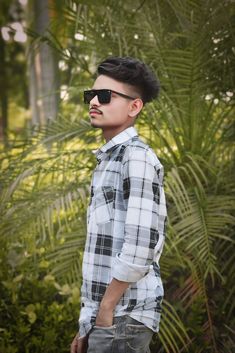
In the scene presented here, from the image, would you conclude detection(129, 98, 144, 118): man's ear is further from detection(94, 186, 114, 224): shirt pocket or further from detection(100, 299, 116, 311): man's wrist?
detection(100, 299, 116, 311): man's wrist

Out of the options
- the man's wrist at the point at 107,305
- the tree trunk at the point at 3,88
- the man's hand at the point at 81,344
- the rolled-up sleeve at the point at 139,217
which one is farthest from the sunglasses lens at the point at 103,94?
the tree trunk at the point at 3,88

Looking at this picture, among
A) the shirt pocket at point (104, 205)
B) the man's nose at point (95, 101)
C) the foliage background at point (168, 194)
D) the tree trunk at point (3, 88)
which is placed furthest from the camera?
the tree trunk at point (3, 88)

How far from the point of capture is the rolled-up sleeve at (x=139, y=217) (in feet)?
5.76

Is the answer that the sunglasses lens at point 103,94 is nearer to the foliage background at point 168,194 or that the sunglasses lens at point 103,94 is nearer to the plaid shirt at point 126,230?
the plaid shirt at point 126,230

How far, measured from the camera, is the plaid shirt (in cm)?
177

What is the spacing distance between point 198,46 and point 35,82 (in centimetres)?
744

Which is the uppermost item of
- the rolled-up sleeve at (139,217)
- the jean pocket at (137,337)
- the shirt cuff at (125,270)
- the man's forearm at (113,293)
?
the rolled-up sleeve at (139,217)

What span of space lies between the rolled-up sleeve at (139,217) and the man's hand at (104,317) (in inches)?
5.1

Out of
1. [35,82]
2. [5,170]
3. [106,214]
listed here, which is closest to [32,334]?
[5,170]

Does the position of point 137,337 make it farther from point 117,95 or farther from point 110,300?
point 117,95

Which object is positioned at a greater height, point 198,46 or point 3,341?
point 198,46

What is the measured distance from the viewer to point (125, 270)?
1.75 metres

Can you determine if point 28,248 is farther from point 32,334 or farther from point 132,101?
point 132,101

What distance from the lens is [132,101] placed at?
2.02 metres
